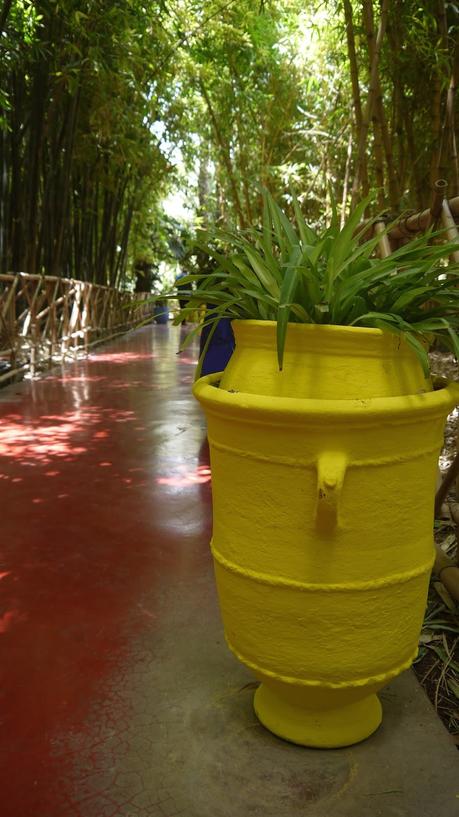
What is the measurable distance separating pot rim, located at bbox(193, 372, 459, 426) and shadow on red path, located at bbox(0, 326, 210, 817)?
31.8 inches

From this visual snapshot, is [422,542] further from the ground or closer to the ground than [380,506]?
closer to the ground

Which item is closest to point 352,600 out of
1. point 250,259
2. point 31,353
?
point 250,259

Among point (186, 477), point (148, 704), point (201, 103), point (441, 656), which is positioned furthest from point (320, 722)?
point (201, 103)

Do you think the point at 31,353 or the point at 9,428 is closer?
the point at 9,428

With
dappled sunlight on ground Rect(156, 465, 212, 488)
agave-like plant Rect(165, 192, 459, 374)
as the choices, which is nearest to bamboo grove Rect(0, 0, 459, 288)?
agave-like plant Rect(165, 192, 459, 374)

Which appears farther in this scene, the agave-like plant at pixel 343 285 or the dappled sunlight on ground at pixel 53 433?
the dappled sunlight on ground at pixel 53 433

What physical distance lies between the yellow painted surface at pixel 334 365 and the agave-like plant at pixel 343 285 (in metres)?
0.04

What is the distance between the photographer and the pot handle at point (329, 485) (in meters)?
1.26

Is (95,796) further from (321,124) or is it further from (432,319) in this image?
(321,124)

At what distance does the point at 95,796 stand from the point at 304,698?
45 centimetres

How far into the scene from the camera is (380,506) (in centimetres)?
134

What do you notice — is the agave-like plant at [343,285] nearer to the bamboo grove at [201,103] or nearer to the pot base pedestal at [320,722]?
the pot base pedestal at [320,722]

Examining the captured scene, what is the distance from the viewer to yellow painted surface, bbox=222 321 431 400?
1.31 meters

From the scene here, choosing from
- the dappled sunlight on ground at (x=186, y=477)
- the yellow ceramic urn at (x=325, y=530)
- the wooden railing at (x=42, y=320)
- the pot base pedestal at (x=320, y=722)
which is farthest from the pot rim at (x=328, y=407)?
the wooden railing at (x=42, y=320)
